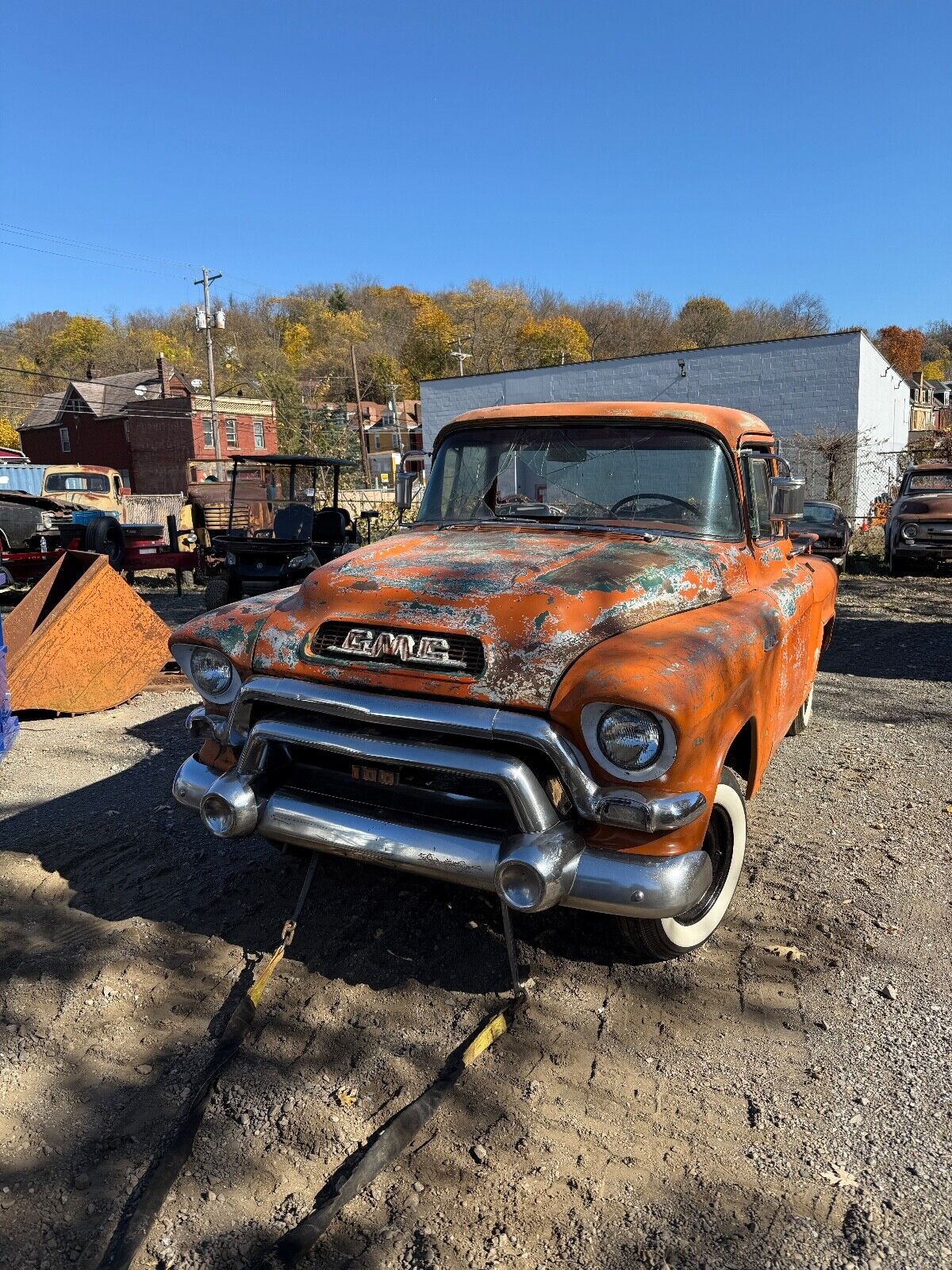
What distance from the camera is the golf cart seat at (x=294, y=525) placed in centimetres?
1227

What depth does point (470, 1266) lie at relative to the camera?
198 cm

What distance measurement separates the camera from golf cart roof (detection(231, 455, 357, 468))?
502 inches

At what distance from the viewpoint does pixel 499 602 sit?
2.94 meters

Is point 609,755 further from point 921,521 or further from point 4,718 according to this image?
point 921,521

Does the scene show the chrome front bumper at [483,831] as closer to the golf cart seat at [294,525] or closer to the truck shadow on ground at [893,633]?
the truck shadow on ground at [893,633]

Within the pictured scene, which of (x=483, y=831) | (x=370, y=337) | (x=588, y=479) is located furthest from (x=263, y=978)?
(x=370, y=337)

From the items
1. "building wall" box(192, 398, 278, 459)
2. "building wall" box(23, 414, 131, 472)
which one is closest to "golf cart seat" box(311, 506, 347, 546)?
"building wall" box(192, 398, 278, 459)

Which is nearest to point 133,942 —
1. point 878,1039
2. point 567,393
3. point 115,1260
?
point 115,1260

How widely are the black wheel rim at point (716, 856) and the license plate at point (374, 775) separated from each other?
1123 millimetres

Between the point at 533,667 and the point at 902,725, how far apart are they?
477 cm

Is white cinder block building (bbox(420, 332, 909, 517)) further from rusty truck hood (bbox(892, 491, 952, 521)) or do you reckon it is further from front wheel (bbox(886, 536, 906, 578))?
rusty truck hood (bbox(892, 491, 952, 521))

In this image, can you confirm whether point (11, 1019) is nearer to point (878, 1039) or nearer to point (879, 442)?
point (878, 1039)

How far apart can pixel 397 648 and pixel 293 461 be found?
10.7 meters

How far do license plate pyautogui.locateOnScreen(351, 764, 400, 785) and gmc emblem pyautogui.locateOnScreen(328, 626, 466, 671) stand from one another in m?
0.38
